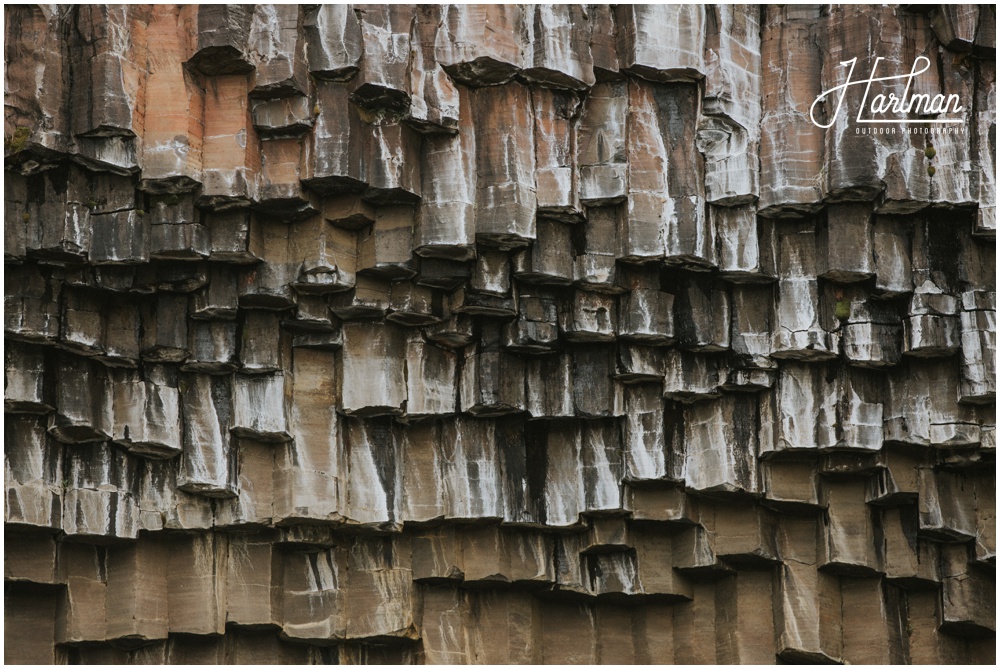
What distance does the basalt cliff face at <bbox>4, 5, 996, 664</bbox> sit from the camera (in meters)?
9.76

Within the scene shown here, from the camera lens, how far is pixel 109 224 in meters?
9.67

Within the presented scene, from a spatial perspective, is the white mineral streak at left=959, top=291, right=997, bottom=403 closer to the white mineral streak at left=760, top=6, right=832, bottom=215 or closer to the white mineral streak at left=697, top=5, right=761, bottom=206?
the white mineral streak at left=760, top=6, right=832, bottom=215

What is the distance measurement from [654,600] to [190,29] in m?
5.72

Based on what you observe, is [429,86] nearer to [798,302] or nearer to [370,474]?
[370,474]

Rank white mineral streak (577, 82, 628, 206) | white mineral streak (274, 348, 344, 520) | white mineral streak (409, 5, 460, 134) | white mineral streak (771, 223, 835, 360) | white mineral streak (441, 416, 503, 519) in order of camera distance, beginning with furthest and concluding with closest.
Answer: white mineral streak (441, 416, 503, 519), white mineral streak (274, 348, 344, 520), white mineral streak (771, 223, 835, 360), white mineral streak (577, 82, 628, 206), white mineral streak (409, 5, 460, 134)

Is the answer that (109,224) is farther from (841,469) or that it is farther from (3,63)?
(841,469)

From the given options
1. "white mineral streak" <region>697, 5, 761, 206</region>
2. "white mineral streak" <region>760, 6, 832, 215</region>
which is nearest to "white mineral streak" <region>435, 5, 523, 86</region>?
"white mineral streak" <region>697, 5, 761, 206</region>

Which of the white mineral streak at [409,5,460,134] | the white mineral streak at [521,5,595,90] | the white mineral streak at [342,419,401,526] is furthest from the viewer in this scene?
the white mineral streak at [342,419,401,526]

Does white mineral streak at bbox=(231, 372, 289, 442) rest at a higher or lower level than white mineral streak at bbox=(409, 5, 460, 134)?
lower

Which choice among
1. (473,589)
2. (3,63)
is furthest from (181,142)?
(473,589)

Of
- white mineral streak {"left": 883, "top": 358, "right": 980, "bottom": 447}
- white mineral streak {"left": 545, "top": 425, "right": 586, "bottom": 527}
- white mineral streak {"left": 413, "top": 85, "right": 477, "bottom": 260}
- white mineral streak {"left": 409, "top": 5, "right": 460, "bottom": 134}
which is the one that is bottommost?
white mineral streak {"left": 545, "top": 425, "right": 586, "bottom": 527}

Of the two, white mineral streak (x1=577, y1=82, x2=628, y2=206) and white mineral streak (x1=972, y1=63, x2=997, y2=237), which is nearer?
white mineral streak (x1=972, y1=63, x2=997, y2=237)

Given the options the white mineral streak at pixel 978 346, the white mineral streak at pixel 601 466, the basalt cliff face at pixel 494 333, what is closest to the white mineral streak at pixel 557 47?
the basalt cliff face at pixel 494 333

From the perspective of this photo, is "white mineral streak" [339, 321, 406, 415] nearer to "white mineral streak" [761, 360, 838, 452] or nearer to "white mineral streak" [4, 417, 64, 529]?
"white mineral streak" [4, 417, 64, 529]
